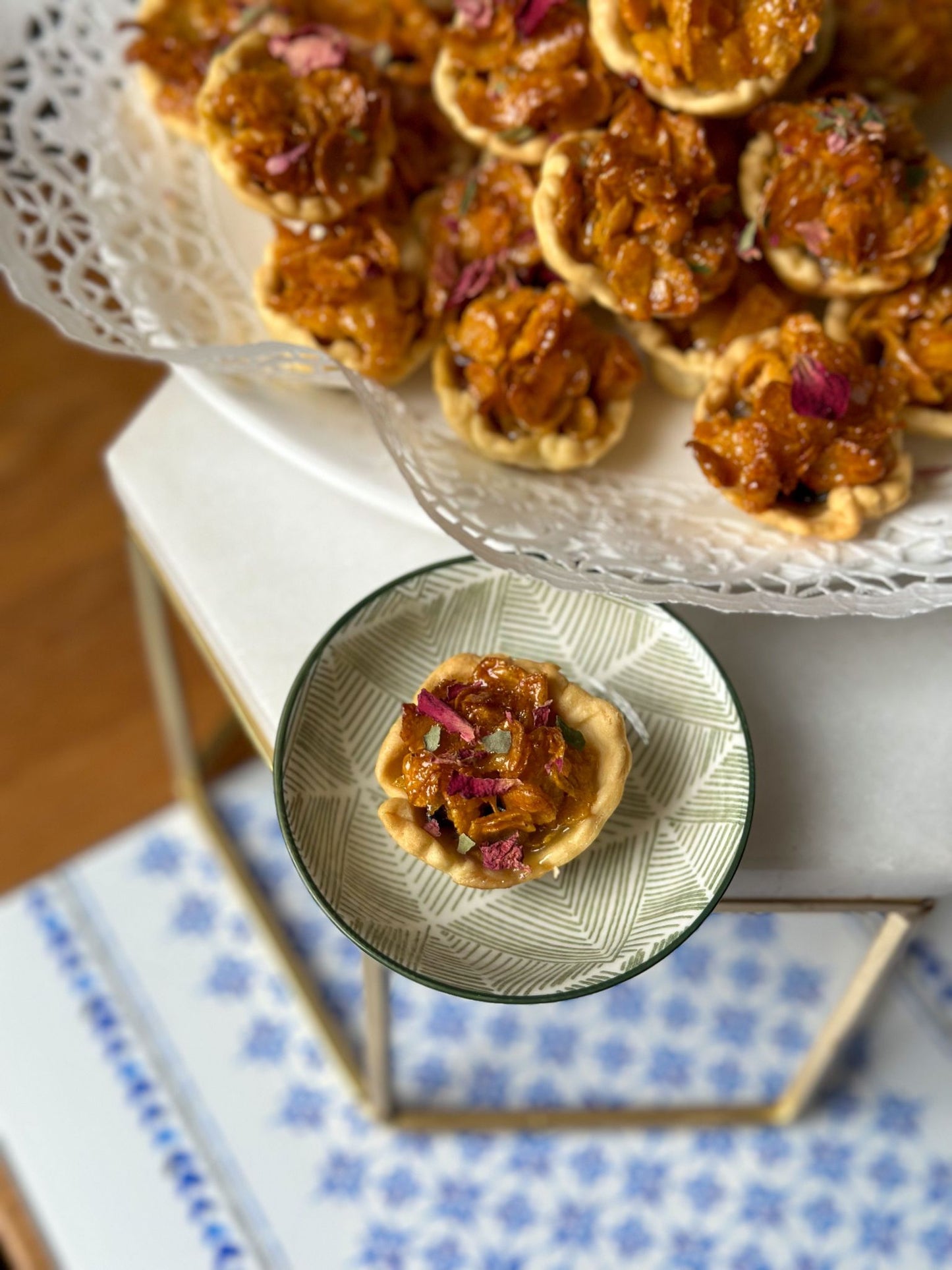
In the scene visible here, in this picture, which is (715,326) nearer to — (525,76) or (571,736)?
(525,76)

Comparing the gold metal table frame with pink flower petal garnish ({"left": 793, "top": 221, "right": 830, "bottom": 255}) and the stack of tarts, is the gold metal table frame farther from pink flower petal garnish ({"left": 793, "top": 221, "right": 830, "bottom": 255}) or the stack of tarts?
pink flower petal garnish ({"left": 793, "top": 221, "right": 830, "bottom": 255})

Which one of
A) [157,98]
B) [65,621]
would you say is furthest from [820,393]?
[65,621]

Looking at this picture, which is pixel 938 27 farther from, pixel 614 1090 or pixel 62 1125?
pixel 62 1125

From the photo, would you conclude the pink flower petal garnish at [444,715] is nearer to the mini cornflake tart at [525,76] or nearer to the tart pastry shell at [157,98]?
the mini cornflake tart at [525,76]

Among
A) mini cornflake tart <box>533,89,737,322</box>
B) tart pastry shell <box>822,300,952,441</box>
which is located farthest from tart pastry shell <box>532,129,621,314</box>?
tart pastry shell <box>822,300,952,441</box>

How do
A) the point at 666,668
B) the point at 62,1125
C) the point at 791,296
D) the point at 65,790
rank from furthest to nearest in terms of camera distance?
1. the point at 65,790
2. the point at 62,1125
3. the point at 791,296
4. the point at 666,668

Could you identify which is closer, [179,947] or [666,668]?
[666,668]

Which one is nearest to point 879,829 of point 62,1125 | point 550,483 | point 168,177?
point 550,483

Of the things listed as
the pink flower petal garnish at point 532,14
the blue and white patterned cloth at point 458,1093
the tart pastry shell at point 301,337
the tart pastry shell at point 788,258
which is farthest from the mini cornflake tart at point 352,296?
the blue and white patterned cloth at point 458,1093
